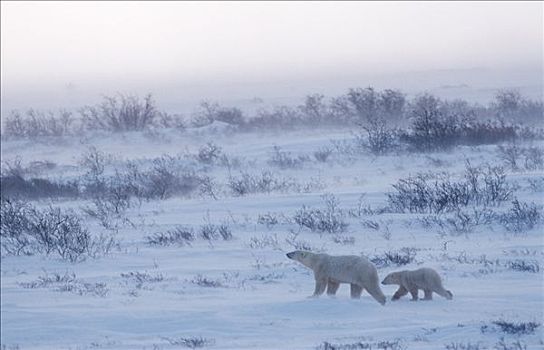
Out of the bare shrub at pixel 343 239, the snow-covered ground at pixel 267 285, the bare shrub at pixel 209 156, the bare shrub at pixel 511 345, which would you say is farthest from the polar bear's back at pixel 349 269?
the bare shrub at pixel 209 156

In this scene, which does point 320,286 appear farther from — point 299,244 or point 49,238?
point 49,238

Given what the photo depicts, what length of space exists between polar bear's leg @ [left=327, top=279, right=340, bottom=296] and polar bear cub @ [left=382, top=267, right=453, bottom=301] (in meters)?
0.58

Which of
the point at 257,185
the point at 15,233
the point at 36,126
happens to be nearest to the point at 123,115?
the point at 36,126

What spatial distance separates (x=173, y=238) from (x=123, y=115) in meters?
26.7

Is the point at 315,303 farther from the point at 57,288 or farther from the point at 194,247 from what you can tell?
the point at 194,247

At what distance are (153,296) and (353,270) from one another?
225cm

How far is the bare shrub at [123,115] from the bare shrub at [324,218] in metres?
25.0

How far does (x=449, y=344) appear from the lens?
6.57m

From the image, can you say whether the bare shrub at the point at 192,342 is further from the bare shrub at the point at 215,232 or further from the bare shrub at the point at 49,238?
the bare shrub at the point at 215,232

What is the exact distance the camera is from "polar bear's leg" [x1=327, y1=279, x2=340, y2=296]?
864 cm

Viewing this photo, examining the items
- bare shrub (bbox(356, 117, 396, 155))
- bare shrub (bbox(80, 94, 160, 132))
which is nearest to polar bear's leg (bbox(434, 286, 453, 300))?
bare shrub (bbox(356, 117, 396, 155))

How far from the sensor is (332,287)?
8.67 metres

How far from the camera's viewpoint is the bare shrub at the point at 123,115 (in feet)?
127

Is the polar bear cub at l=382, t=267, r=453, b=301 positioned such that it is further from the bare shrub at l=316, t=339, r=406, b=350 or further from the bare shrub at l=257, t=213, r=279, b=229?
the bare shrub at l=257, t=213, r=279, b=229
